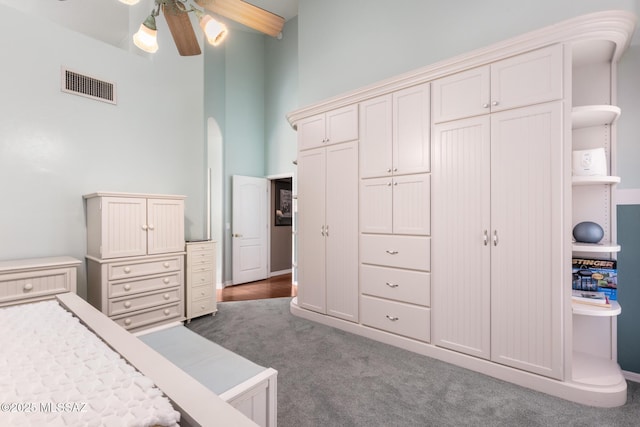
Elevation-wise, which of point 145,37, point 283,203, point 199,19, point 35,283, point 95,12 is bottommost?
point 35,283

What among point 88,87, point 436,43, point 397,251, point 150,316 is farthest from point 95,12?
point 397,251

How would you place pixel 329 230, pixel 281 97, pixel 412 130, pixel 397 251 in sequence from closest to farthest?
pixel 412 130 < pixel 397 251 < pixel 329 230 < pixel 281 97

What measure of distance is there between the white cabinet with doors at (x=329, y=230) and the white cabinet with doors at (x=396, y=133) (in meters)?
0.20

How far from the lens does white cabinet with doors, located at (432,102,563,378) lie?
2016 millimetres

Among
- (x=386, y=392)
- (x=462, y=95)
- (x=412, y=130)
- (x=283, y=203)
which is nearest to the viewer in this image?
(x=386, y=392)

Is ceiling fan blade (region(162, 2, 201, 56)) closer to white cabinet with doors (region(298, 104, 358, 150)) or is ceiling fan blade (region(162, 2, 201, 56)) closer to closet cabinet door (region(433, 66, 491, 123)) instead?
white cabinet with doors (region(298, 104, 358, 150))

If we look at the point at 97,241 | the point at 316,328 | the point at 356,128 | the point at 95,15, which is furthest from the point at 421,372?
the point at 95,15

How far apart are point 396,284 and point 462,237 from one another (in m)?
0.72

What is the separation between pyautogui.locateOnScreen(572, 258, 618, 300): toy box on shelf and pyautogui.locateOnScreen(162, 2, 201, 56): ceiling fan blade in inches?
128

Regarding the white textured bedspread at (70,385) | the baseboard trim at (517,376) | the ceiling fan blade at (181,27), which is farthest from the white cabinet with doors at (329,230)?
the white textured bedspread at (70,385)

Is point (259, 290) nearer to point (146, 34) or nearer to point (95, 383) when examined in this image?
point (146, 34)

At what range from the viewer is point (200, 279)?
353 cm

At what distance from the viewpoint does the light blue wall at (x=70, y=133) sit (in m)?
2.64

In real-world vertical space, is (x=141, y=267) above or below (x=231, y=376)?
above
